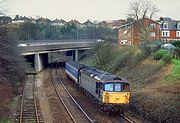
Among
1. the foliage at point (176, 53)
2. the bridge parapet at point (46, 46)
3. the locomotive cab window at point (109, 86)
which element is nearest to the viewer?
the locomotive cab window at point (109, 86)

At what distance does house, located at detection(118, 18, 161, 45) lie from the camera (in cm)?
6806

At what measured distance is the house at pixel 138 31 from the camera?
6806 cm

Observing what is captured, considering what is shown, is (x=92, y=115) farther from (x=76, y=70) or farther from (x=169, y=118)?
(x=76, y=70)

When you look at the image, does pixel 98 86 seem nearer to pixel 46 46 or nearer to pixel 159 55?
pixel 159 55

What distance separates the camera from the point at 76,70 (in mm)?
44969

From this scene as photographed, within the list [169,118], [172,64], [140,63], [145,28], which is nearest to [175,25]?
[145,28]

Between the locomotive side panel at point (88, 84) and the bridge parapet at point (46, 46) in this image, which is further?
the bridge parapet at point (46, 46)

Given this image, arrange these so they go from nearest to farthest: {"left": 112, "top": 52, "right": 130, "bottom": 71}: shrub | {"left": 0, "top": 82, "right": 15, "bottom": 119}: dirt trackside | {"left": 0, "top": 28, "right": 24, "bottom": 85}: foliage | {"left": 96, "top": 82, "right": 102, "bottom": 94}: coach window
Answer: {"left": 0, "top": 82, "right": 15, "bottom": 119}: dirt trackside < {"left": 96, "top": 82, "right": 102, "bottom": 94}: coach window < {"left": 0, "top": 28, "right": 24, "bottom": 85}: foliage < {"left": 112, "top": 52, "right": 130, "bottom": 71}: shrub

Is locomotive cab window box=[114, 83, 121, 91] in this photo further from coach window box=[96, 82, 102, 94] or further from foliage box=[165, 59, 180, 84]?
foliage box=[165, 59, 180, 84]

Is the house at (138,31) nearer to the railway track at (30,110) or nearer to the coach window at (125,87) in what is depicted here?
the railway track at (30,110)

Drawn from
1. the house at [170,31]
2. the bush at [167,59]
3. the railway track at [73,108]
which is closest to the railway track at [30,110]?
the railway track at [73,108]

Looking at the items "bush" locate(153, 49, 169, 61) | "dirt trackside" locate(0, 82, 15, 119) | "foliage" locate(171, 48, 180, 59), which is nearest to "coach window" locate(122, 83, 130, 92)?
"dirt trackside" locate(0, 82, 15, 119)

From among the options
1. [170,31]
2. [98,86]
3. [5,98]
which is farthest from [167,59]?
[170,31]

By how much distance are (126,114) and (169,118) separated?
5572 millimetres
